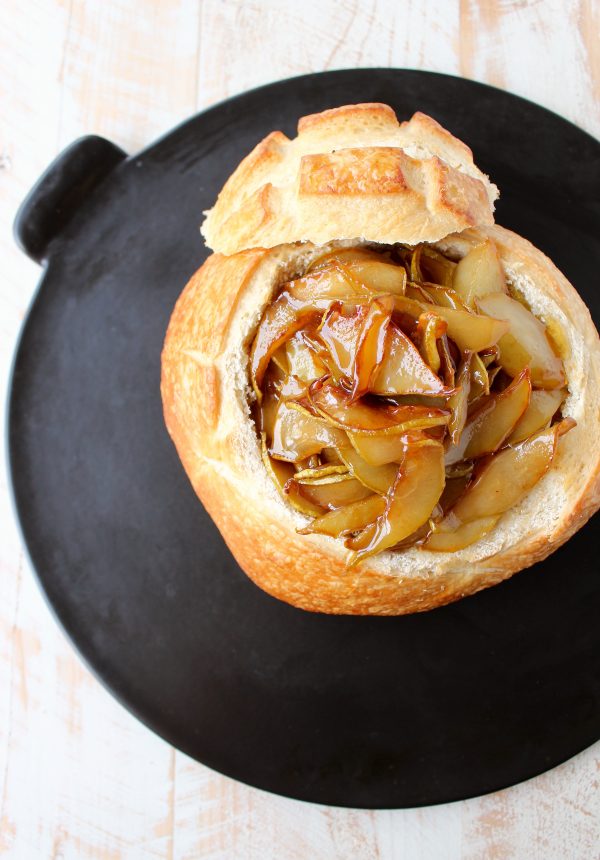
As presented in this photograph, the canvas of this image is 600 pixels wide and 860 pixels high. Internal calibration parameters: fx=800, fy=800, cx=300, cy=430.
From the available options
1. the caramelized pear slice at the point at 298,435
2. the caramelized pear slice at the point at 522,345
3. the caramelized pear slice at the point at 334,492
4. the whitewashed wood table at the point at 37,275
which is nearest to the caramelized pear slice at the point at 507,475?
the caramelized pear slice at the point at 522,345

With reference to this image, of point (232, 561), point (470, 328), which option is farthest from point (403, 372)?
point (232, 561)

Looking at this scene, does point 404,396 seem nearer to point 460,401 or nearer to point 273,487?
point 460,401

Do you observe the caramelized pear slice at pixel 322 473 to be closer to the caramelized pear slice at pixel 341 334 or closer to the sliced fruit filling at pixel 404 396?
the sliced fruit filling at pixel 404 396

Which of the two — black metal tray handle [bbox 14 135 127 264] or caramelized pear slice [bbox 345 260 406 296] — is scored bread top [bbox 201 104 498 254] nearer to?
caramelized pear slice [bbox 345 260 406 296]

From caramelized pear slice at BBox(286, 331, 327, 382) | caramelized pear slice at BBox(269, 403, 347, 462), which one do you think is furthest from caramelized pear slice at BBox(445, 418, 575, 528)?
caramelized pear slice at BBox(286, 331, 327, 382)

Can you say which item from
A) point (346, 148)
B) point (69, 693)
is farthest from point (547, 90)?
point (69, 693)

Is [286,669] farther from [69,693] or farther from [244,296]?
[244,296]

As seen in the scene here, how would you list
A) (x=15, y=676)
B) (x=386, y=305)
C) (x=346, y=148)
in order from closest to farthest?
(x=386, y=305) < (x=346, y=148) < (x=15, y=676)
